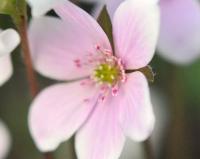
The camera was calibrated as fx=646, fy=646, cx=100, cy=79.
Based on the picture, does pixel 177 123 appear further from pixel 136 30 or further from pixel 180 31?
pixel 136 30

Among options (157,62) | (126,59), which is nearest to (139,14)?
(126,59)

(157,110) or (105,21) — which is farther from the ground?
(105,21)

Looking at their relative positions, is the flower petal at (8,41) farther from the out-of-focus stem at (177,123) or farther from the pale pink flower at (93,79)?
the out-of-focus stem at (177,123)

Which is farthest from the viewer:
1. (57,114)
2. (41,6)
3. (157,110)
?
(157,110)

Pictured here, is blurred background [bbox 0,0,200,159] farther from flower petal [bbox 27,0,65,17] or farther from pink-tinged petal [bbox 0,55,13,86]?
flower petal [bbox 27,0,65,17]

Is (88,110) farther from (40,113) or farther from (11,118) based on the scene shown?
(11,118)

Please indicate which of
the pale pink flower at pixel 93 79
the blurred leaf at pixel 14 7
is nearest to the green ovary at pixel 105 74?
the pale pink flower at pixel 93 79

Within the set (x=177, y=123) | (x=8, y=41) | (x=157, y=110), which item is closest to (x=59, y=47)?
(x=8, y=41)
